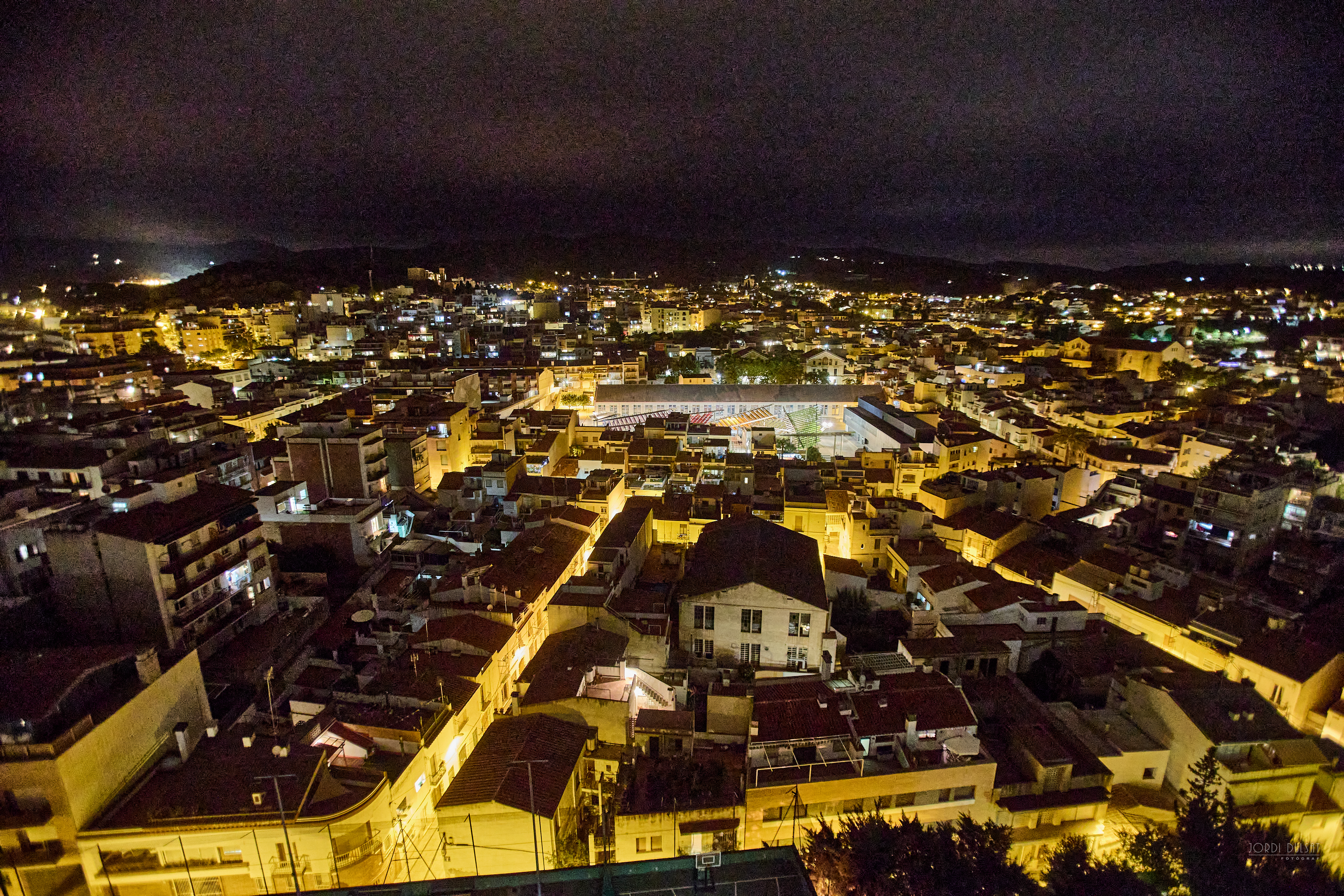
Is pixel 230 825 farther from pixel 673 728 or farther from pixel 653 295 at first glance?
pixel 653 295

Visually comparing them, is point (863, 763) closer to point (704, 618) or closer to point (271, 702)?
point (704, 618)

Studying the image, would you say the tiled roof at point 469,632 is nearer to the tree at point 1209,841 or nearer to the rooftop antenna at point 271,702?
the rooftop antenna at point 271,702

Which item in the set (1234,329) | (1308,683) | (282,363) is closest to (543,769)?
(1308,683)

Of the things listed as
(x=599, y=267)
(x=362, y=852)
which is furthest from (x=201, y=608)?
(x=599, y=267)

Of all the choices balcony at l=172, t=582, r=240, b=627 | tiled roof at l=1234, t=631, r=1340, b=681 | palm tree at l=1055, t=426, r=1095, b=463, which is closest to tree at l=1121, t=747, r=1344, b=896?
tiled roof at l=1234, t=631, r=1340, b=681

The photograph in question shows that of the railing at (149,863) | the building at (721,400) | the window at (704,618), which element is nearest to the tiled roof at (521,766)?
the railing at (149,863)

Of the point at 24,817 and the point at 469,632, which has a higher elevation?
the point at 24,817
